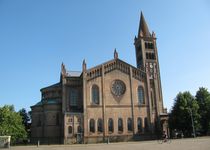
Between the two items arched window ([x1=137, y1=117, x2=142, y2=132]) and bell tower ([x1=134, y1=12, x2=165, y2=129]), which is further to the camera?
bell tower ([x1=134, y1=12, x2=165, y2=129])

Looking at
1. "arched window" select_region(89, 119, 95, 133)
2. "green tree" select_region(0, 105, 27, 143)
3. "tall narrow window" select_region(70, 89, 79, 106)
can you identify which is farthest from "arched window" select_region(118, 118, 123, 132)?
"green tree" select_region(0, 105, 27, 143)

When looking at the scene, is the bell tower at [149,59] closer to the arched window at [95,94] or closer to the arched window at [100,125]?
the arched window at [95,94]

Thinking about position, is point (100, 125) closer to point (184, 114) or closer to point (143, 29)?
point (184, 114)

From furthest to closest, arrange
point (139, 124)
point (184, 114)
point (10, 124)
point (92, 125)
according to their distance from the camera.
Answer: point (139, 124)
point (184, 114)
point (92, 125)
point (10, 124)

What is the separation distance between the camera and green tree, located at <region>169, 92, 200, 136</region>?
186 ft

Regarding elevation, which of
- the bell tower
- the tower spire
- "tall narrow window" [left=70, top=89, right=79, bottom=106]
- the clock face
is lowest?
"tall narrow window" [left=70, top=89, right=79, bottom=106]

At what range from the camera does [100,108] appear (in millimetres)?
56750

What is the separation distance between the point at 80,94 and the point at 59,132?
9.78 metres

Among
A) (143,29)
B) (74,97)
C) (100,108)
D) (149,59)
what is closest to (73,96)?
(74,97)

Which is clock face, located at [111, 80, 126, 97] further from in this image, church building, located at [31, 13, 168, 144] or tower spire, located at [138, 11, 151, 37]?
tower spire, located at [138, 11, 151, 37]

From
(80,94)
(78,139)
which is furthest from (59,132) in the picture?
(80,94)

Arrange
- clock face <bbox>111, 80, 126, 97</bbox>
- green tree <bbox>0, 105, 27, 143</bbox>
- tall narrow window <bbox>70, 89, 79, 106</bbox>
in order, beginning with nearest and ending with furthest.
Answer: green tree <bbox>0, 105, 27, 143</bbox> < tall narrow window <bbox>70, 89, 79, 106</bbox> < clock face <bbox>111, 80, 126, 97</bbox>

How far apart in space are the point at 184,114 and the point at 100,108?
19213mm

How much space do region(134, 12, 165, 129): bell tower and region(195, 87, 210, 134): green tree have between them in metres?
9.80
